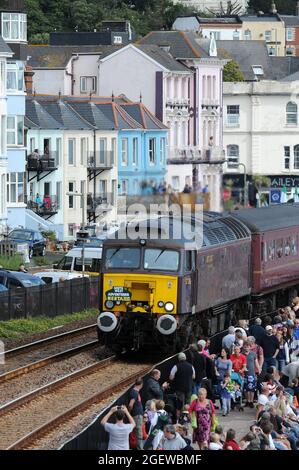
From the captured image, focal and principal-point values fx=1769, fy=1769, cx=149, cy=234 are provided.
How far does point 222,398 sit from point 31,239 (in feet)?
116

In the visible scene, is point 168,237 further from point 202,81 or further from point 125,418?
point 202,81

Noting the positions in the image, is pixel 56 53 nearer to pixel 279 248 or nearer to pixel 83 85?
pixel 83 85

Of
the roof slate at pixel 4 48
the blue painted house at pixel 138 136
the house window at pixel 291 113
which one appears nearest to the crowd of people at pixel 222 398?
the blue painted house at pixel 138 136

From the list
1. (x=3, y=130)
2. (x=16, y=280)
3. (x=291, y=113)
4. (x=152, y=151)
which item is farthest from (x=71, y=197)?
(x=291, y=113)

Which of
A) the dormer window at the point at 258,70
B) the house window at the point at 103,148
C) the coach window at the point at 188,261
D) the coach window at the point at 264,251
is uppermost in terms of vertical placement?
the dormer window at the point at 258,70

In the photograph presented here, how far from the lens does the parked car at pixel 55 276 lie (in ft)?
172

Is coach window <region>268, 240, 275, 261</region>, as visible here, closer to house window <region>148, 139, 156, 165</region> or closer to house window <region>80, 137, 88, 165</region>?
house window <region>148, 139, 156, 165</region>

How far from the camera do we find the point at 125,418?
26.3 m

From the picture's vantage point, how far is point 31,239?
67.3 m

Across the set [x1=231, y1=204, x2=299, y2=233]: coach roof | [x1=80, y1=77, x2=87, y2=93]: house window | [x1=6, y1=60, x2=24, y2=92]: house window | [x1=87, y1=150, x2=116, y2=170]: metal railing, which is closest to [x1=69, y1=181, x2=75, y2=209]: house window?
[x1=87, y1=150, x2=116, y2=170]: metal railing

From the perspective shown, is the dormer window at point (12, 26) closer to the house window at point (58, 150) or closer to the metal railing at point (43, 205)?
the house window at point (58, 150)

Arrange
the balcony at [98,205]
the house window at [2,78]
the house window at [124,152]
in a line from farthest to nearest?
the house window at [124,152]
the balcony at [98,205]
the house window at [2,78]

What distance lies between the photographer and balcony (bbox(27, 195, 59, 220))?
248 ft

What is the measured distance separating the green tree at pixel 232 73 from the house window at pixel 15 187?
45.1 meters
